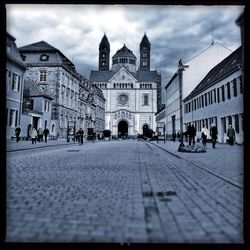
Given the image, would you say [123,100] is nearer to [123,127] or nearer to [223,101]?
[123,127]

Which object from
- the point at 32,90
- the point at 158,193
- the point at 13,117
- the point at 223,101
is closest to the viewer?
the point at 158,193

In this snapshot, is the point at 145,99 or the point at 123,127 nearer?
the point at 123,127

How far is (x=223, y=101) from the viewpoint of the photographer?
1209 inches

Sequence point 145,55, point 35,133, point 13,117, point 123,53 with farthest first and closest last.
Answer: point 145,55
point 123,53
point 13,117
point 35,133

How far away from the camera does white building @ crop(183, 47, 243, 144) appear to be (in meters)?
26.5

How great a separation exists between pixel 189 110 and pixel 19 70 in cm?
2818

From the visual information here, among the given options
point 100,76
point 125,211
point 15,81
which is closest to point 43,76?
point 15,81

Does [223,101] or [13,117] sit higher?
[223,101]

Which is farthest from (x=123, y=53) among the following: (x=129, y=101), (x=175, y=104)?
(x=175, y=104)

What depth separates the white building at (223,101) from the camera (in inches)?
1043

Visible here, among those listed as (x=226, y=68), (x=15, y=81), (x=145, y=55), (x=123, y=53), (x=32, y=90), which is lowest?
(x=15, y=81)

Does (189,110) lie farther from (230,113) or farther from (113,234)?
(113,234)
